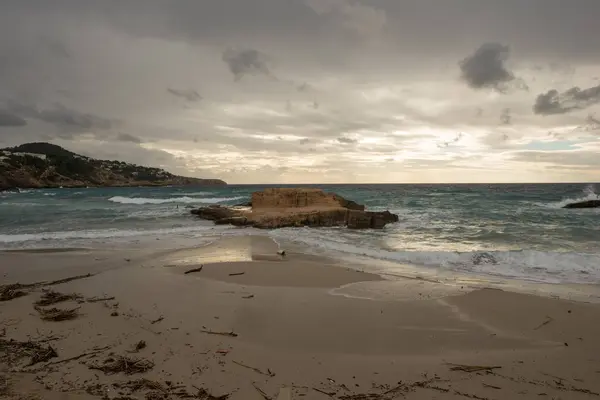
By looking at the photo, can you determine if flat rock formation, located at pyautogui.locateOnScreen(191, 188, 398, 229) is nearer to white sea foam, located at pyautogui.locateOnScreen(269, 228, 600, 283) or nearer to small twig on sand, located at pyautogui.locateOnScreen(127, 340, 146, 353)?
white sea foam, located at pyautogui.locateOnScreen(269, 228, 600, 283)

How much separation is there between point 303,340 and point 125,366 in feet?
7.46

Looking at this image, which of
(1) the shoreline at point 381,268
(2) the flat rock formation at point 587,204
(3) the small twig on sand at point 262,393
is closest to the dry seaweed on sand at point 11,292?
(1) the shoreline at point 381,268

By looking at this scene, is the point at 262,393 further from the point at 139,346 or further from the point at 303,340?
the point at 139,346

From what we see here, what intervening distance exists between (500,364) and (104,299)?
673 centimetres

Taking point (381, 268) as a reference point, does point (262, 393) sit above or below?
above

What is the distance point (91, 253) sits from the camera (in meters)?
12.4

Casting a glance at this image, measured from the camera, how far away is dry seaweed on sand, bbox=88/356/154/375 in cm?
408

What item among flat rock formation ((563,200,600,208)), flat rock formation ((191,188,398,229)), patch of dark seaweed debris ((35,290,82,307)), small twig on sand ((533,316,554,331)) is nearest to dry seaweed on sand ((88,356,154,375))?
patch of dark seaweed debris ((35,290,82,307))

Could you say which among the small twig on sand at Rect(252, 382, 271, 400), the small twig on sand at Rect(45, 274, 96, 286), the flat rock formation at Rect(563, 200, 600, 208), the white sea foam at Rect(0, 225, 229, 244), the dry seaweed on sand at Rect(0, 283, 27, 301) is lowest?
the white sea foam at Rect(0, 225, 229, 244)

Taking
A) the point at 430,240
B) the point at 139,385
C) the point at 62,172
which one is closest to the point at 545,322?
the point at 139,385

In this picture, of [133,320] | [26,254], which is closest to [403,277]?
[133,320]

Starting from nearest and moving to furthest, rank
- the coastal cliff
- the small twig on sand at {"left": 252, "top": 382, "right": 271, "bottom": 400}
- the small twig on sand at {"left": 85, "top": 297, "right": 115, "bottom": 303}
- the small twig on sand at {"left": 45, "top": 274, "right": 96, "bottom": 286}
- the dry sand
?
the small twig on sand at {"left": 252, "top": 382, "right": 271, "bottom": 400} → the dry sand → the small twig on sand at {"left": 85, "top": 297, "right": 115, "bottom": 303} → the small twig on sand at {"left": 45, "top": 274, "right": 96, "bottom": 286} → the coastal cliff

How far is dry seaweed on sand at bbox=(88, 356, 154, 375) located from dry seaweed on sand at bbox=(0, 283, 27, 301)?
426cm

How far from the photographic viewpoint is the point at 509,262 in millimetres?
11148
